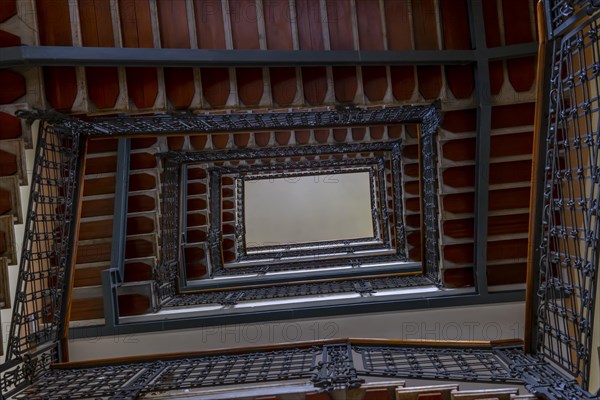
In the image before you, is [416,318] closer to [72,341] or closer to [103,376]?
[103,376]

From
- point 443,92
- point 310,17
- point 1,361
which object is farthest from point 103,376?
point 443,92

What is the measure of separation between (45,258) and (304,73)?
362cm

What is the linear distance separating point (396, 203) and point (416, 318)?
11.0 feet

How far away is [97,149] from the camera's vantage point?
7.52 meters

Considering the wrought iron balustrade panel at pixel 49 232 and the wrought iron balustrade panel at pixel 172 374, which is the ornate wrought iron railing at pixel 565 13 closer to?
the wrought iron balustrade panel at pixel 172 374

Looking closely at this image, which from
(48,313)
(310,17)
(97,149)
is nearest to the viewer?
(310,17)

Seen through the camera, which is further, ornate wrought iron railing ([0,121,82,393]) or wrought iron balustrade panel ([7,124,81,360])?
wrought iron balustrade panel ([7,124,81,360])

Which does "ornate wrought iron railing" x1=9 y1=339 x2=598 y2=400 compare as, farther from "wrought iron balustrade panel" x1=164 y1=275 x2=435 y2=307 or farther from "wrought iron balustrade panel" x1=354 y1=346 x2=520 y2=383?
"wrought iron balustrade panel" x1=164 y1=275 x2=435 y2=307

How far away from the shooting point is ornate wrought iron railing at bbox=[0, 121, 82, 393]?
4828 millimetres

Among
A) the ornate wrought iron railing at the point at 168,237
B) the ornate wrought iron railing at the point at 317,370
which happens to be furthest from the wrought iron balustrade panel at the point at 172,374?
the ornate wrought iron railing at the point at 168,237

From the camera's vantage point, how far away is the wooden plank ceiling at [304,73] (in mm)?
4750

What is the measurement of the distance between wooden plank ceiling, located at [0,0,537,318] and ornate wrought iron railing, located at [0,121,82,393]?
1.81 ft

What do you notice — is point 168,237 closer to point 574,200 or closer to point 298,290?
point 298,290

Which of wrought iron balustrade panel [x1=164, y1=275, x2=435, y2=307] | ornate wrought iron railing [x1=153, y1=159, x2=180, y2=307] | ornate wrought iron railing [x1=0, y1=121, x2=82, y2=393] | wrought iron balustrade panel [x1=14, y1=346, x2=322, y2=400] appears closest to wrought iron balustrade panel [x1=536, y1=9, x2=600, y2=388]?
wrought iron balustrade panel [x1=14, y1=346, x2=322, y2=400]
